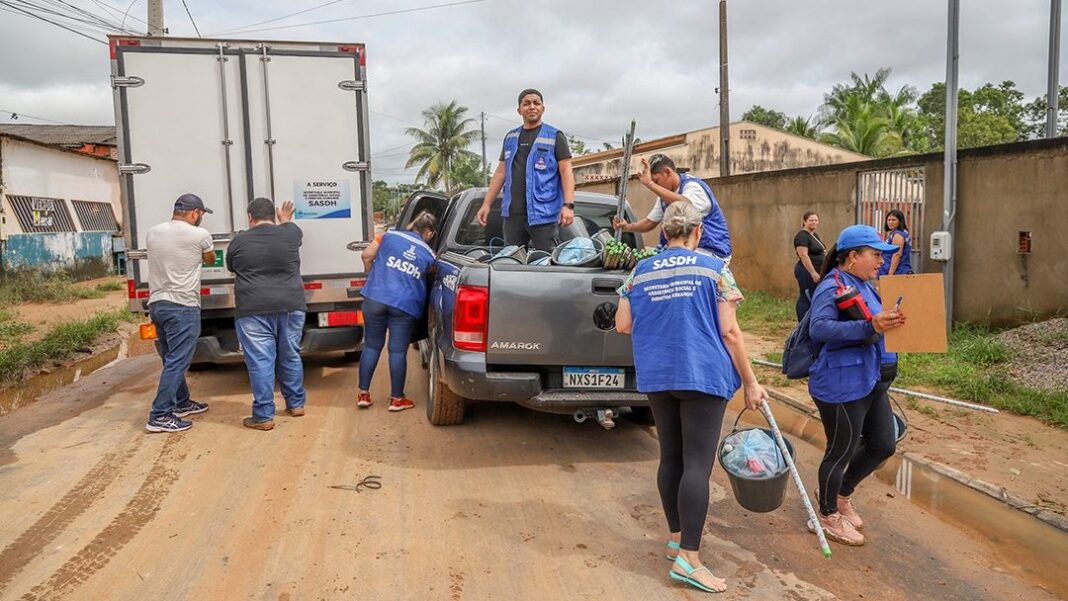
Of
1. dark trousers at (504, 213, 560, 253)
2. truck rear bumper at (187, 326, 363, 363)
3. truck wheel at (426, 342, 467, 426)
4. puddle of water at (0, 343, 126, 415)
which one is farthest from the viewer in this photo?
puddle of water at (0, 343, 126, 415)

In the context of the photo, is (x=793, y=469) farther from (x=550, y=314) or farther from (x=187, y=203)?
(x=187, y=203)

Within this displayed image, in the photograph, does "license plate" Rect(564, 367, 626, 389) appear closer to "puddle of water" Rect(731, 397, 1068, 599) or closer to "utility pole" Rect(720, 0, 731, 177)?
"puddle of water" Rect(731, 397, 1068, 599)

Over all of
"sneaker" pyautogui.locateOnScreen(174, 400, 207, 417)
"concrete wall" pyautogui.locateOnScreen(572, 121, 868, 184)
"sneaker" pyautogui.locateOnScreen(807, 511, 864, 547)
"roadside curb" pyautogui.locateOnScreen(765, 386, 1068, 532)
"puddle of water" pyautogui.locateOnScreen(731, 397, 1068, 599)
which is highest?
"concrete wall" pyautogui.locateOnScreen(572, 121, 868, 184)

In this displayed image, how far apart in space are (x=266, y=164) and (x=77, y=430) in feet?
8.73

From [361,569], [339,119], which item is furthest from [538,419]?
[339,119]

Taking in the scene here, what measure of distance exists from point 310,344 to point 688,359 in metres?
4.52

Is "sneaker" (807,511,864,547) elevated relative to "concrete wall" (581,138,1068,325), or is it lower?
lower

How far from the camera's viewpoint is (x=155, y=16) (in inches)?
545

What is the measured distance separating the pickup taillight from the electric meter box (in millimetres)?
6635

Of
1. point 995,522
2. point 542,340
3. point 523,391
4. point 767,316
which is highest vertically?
point 542,340

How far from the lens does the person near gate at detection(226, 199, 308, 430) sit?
5836 millimetres

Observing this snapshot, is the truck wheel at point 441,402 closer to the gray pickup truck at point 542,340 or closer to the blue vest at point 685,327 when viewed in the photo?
the gray pickup truck at point 542,340

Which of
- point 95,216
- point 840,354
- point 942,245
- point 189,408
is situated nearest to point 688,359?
point 840,354

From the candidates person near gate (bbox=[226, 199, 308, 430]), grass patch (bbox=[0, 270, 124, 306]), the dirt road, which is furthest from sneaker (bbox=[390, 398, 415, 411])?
grass patch (bbox=[0, 270, 124, 306])
